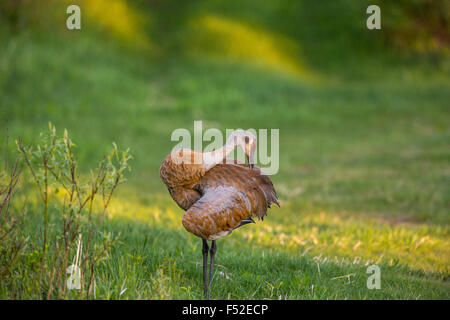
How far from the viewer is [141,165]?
11.9 meters

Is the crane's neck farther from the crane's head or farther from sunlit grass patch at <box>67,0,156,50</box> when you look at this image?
sunlit grass patch at <box>67,0,156,50</box>

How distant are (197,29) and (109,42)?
152 inches

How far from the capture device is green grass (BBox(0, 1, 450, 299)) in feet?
15.8

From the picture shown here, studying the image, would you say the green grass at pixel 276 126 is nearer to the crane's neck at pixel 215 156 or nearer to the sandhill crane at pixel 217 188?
the sandhill crane at pixel 217 188

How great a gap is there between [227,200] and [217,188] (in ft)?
0.57

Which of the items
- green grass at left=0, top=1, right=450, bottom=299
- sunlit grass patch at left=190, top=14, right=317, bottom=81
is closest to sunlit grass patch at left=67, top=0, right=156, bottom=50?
green grass at left=0, top=1, right=450, bottom=299

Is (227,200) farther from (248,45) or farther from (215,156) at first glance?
(248,45)

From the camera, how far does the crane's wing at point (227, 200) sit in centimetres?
374

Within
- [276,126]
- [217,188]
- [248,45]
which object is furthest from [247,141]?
[248,45]

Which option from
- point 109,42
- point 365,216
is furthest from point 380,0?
point 365,216

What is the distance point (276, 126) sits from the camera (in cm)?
1582

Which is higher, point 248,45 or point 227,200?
point 248,45

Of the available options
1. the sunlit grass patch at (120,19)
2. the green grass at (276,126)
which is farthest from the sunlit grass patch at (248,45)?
the sunlit grass patch at (120,19)

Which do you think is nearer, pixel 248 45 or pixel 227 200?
pixel 227 200
